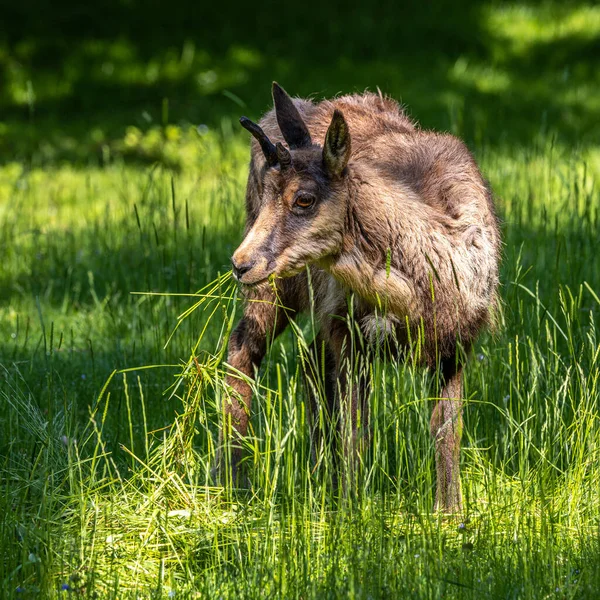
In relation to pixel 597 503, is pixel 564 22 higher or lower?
higher

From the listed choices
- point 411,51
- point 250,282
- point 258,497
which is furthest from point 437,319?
point 411,51

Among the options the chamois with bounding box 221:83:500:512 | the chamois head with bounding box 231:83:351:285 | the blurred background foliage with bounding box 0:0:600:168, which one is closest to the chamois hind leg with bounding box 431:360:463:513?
the chamois with bounding box 221:83:500:512

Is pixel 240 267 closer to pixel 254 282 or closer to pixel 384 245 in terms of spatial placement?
pixel 254 282

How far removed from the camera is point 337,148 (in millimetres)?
4891

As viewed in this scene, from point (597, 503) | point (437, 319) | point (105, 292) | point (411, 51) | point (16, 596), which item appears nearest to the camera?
point (16, 596)

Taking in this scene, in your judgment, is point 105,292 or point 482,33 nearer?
point 105,292

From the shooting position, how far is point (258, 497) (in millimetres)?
4406

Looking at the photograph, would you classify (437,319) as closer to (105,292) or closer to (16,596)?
(16,596)

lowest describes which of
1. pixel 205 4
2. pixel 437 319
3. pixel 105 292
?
pixel 105 292

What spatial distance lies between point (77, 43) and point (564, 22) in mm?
7160

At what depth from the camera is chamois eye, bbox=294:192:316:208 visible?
485 cm

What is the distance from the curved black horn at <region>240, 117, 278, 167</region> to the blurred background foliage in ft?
25.7

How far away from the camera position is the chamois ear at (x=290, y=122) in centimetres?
503

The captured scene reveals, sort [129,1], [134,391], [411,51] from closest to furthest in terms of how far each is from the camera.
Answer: [134,391] < [411,51] < [129,1]
